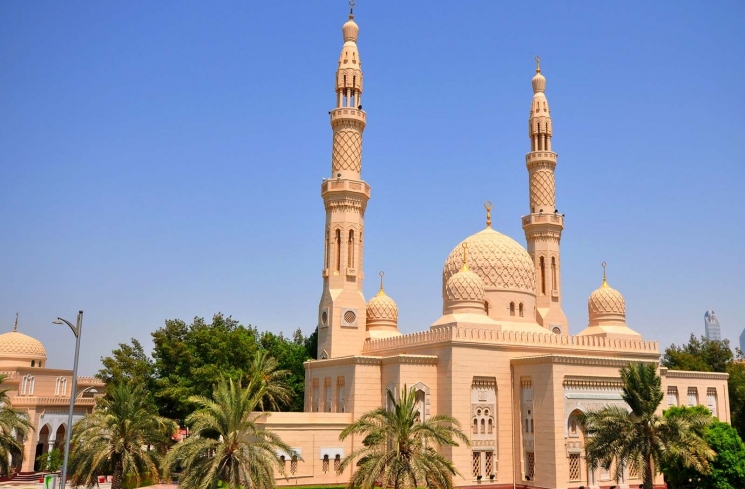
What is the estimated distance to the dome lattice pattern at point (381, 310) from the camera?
127ft

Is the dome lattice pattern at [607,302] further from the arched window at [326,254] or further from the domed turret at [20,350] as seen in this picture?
the domed turret at [20,350]

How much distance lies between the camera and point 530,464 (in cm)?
2948

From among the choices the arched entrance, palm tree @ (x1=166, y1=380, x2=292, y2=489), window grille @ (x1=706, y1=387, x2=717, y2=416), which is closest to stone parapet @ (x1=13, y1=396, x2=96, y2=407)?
the arched entrance

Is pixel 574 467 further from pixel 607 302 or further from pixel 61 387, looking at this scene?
pixel 61 387

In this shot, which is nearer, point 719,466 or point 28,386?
point 719,466

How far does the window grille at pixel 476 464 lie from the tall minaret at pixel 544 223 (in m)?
12.8

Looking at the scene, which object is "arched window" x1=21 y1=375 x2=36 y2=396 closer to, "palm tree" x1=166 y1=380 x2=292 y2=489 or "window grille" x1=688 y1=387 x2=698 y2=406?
"palm tree" x1=166 y1=380 x2=292 y2=489

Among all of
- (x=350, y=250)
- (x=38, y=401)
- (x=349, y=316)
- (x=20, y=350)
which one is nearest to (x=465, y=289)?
(x=349, y=316)

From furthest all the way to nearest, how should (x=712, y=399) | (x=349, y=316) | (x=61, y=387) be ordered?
(x=61, y=387) → (x=712, y=399) → (x=349, y=316)

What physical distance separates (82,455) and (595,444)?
60.2ft

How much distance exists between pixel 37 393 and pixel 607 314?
118 ft

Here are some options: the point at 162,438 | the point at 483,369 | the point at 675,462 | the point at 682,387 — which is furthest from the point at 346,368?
the point at 682,387

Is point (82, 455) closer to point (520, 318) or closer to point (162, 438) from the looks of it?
point (162, 438)

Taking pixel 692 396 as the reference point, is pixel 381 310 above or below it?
above
